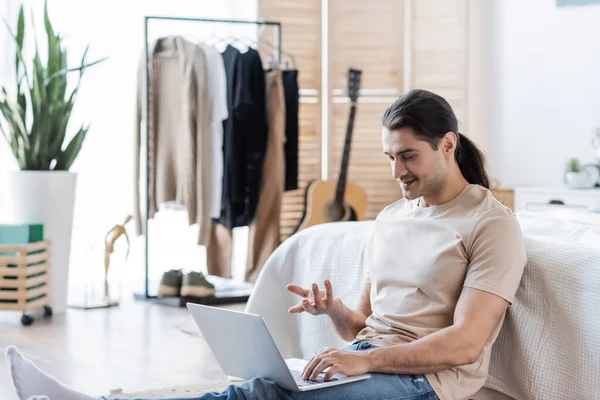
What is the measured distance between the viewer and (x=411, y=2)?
5465 mm

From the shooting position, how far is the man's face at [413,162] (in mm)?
1888

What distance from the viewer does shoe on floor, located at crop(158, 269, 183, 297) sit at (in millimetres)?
4699

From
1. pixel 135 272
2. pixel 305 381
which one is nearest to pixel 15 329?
pixel 135 272

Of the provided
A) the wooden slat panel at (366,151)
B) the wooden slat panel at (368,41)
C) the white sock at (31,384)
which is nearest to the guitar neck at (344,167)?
the wooden slat panel at (366,151)

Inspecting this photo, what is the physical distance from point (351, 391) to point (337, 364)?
59 millimetres

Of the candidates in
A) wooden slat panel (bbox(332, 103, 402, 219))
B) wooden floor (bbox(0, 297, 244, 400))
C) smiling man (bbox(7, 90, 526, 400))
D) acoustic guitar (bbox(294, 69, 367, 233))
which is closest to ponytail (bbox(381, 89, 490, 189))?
smiling man (bbox(7, 90, 526, 400))

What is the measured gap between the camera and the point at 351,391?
67.6 inches

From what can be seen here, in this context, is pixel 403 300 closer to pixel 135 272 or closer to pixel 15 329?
pixel 15 329

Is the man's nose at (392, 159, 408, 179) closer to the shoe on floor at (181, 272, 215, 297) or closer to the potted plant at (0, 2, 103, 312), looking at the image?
the potted plant at (0, 2, 103, 312)

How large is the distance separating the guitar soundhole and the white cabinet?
3.24 feet

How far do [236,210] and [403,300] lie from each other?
287 cm

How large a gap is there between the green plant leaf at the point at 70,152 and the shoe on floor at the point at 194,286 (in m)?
0.86

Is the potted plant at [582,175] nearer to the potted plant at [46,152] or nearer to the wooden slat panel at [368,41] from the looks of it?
the wooden slat panel at [368,41]

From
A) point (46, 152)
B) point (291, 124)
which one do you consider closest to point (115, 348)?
point (46, 152)
